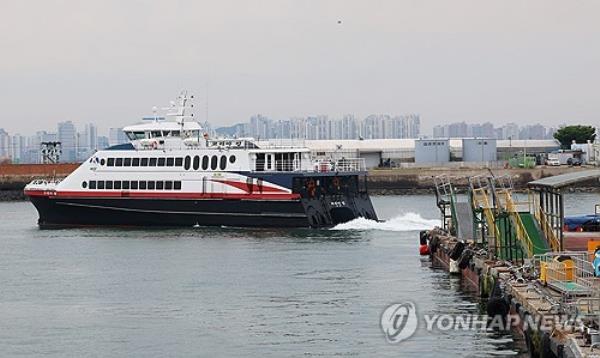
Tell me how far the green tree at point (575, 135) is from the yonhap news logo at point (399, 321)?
86412 mm

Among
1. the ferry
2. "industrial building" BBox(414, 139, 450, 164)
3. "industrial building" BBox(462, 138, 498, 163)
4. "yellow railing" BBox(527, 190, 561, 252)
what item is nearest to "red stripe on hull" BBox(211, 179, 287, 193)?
the ferry

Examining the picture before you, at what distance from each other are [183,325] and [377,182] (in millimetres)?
69211

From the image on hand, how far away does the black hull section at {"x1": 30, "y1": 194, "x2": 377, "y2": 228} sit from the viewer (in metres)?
52.3

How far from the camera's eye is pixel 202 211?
54094mm

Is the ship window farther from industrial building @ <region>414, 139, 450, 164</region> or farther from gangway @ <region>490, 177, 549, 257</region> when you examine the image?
industrial building @ <region>414, 139, 450, 164</region>

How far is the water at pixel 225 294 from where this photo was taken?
992 inches

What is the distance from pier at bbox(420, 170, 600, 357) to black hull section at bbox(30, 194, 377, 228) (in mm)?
12687

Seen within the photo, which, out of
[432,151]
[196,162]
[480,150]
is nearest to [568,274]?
[196,162]

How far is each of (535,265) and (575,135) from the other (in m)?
91.1

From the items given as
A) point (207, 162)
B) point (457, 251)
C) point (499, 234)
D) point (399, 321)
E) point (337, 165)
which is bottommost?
point (399, 321)

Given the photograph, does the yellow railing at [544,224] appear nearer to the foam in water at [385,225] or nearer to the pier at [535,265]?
the pier at [535,265]

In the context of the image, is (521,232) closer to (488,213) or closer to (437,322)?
(437,322)

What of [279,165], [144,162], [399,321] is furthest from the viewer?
[144,162]

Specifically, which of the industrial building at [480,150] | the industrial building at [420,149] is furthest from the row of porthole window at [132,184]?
the industrial building at [480,150]
